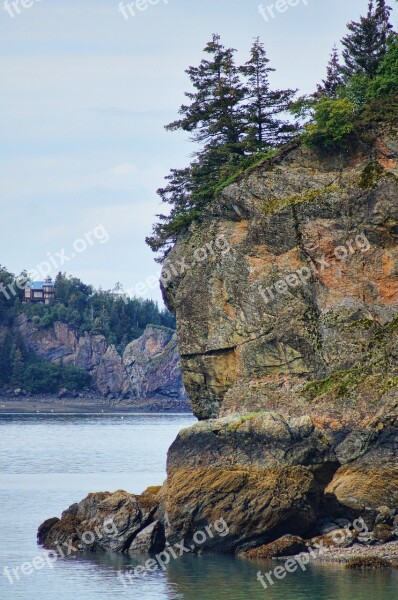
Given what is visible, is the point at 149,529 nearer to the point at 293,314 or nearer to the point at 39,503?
the point at 293,314

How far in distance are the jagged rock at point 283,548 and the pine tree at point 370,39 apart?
110ft

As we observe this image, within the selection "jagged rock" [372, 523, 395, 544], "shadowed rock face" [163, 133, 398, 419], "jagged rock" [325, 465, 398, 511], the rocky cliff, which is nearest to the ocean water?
the rocky cliff

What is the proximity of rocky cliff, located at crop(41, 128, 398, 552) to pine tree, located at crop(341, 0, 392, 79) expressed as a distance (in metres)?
10.9

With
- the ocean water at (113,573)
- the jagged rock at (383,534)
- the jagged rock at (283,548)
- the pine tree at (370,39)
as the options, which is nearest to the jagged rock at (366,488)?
the jagged rock at (383,534)

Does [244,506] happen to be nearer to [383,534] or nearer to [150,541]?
[150,541]

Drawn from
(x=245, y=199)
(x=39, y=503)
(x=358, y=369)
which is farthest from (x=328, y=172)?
(x=39, y=503)

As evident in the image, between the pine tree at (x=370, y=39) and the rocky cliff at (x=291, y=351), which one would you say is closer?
the rocky cliff at (x=291, y=351)

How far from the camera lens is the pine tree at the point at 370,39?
2682 inches

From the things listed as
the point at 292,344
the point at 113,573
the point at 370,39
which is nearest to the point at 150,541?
the point at 113,573

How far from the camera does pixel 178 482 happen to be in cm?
4672

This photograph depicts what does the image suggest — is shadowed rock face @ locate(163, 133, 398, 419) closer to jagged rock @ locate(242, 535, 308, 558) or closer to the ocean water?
jagged rock @ locate(242, 535, 308, 558)

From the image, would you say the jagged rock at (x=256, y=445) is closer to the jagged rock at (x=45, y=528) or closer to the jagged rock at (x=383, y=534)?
the jagged rock at (x=383, y=534)

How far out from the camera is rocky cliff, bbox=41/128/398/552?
45719mm

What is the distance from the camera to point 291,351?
56188 millimetres
